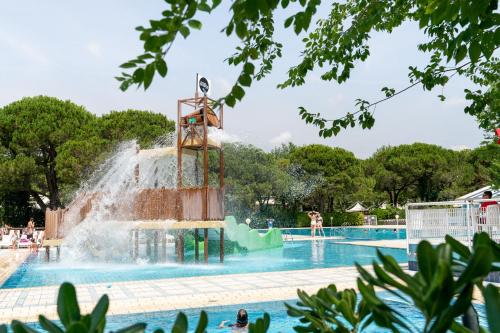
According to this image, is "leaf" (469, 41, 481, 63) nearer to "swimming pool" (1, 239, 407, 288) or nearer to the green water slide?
"swimming pool" (1, 239, 407, 288)

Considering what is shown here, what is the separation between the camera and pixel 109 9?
4.18m

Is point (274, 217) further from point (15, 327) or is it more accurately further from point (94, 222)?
point (15, 327)

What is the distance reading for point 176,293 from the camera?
351 inches

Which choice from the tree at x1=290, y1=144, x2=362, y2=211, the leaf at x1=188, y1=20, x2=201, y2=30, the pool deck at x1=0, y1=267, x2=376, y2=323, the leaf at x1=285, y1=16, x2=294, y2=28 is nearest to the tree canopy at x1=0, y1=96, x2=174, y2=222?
the tree at x1=290, y1=144, x2=362, y2=211

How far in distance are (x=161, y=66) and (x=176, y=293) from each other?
8.02 metres

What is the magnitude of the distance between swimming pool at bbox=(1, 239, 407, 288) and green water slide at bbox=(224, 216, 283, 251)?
0.45m

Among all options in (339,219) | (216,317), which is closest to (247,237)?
(216,317)

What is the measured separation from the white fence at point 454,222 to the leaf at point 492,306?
877 centimetres

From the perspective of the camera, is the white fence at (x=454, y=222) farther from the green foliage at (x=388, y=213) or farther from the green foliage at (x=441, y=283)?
the green foliage at (x=388, y=213)

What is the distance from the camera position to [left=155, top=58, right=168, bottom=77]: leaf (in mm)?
1414

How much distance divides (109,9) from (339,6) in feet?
7.45

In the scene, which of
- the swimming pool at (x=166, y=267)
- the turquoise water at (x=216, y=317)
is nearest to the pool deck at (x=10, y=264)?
the swimming pool at (x=166, y=267)

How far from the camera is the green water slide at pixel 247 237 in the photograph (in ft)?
59.9

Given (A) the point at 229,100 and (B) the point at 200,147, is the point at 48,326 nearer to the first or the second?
(A) the point at 229,100
